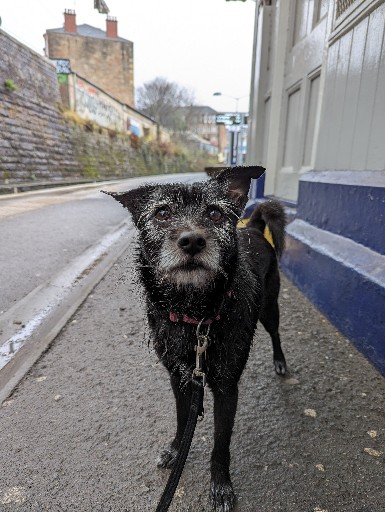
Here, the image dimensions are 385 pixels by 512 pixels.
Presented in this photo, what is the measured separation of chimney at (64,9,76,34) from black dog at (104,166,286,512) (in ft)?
185

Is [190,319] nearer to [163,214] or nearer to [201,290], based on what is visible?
[201,290]

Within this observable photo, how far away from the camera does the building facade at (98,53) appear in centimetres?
4741

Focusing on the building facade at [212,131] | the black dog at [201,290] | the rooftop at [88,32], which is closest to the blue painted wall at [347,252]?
the black dog at [201,290]

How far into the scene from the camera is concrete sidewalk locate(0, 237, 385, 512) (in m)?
1.64

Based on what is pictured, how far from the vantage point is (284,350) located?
2.95 metres

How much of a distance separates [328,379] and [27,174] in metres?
17.1

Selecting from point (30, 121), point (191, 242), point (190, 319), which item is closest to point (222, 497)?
point (190, 319)

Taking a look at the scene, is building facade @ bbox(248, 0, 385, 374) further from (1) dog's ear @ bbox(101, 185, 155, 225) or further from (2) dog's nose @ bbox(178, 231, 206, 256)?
(1) dog's ear @ bbox(101, 185, 155, 225)

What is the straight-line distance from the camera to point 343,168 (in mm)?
3584

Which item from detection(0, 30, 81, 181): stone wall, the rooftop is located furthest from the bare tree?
detection(0, 30, 81, 181): stone wall

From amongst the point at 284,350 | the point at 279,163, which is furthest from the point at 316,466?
the point at 279,163

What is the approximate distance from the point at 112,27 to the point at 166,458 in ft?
192

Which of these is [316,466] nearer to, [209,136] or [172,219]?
[172,219]

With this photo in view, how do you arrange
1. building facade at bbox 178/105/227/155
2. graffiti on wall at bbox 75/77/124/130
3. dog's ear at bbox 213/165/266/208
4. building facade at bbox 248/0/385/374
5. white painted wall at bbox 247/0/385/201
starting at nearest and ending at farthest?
dog's ear at bbox 213/165/266/208 → building facade at bbox 248/0/385/374 → white painted wall at bbox 247/0/385/201 → graffiti on wall at bbox 75/77/124/130 → building facade at bbox 178/105/227/155
